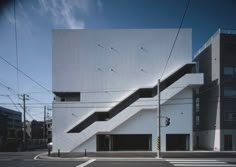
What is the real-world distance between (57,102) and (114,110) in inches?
294

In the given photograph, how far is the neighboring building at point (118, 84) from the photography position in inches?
1421

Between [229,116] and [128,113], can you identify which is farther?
[229,116]

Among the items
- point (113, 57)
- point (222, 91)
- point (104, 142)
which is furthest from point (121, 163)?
point (222, 91)

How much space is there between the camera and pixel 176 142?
39.8 meters

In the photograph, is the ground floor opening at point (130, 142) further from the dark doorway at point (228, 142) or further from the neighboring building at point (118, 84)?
the dark doorway at point (228, 142)

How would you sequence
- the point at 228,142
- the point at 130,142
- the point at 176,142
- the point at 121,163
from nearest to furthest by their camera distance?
the point at 121,163 → the point at 228,142 → the point at 176,142 → the point at 130,142

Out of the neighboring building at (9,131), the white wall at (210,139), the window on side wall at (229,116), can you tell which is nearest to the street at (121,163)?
the white wall at (210,139)

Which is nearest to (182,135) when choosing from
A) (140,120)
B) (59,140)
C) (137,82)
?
(140,120)

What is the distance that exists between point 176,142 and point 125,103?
9.15 m

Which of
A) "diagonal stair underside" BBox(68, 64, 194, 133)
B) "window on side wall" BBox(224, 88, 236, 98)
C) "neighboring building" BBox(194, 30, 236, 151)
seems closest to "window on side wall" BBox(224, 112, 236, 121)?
"neighboring building" BBox(194, 30, 236, 151)

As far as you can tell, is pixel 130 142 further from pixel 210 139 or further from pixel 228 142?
pixel 228 142

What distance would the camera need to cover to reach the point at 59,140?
36.4m

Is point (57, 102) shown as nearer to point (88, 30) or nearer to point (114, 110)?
point (114, 110)

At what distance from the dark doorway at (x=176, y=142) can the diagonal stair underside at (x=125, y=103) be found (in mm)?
6294
